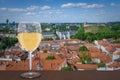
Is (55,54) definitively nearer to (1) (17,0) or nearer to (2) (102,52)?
(2) (102,52)

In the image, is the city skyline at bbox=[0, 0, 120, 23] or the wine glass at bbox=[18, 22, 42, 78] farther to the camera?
the city skyline at bbox=[0, 0, 120, 23]

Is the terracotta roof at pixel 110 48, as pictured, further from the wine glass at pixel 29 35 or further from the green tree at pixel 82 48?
the wine glass at pixel 29 35

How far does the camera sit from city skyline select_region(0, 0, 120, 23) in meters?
2.24

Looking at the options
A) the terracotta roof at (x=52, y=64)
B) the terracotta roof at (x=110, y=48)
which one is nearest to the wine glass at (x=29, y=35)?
the terracotta roof at (x=52, y=64)

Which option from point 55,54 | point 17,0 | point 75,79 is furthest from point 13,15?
point 75,79

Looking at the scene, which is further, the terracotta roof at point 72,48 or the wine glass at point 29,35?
the terracotta roof at point 72,48

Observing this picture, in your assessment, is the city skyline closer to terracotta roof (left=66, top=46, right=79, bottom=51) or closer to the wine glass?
terracotta roof (left=66, top=46, right=79, bottom=51)

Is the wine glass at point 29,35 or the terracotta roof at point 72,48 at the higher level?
the wine glass at point 29,35

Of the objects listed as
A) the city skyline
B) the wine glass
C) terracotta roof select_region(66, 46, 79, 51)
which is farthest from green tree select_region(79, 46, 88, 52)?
the wine glass

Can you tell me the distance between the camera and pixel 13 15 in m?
2.30

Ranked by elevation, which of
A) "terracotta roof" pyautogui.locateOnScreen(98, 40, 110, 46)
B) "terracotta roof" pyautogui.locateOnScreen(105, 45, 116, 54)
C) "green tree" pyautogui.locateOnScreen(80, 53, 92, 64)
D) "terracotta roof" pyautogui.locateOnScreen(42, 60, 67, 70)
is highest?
"terracotta roof" pyautogui.locateOnScreen(98, 40, 110, 46)

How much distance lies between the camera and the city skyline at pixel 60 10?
2242 mm

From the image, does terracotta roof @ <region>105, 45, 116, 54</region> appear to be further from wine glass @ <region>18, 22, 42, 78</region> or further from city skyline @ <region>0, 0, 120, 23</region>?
wine glass @ <region>18, 22, 42, 78</region>

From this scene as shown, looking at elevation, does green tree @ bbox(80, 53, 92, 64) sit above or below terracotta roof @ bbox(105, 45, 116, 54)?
below
